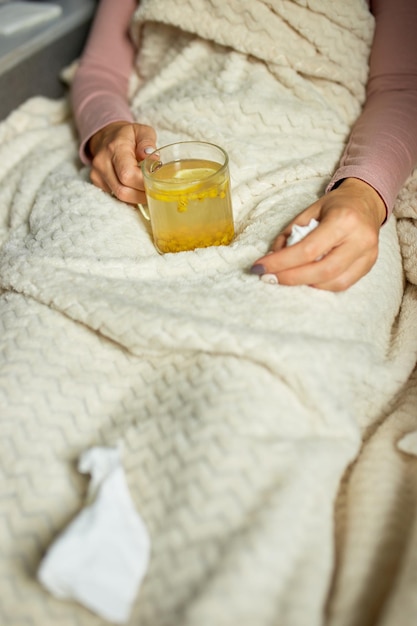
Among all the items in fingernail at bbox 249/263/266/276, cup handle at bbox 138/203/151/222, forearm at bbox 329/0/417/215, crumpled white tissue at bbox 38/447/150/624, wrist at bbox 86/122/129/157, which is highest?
forearm at bbox 329/0/417/215

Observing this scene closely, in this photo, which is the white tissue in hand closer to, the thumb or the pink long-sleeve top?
the pink long-sleeve top

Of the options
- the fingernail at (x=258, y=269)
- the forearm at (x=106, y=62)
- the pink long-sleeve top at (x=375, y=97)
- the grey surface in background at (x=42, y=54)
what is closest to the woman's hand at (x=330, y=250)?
the fingernail at (x=258, y=269)

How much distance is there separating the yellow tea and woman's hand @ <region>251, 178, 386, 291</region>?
86mm

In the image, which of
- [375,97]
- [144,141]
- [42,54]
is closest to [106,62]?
[42,54]

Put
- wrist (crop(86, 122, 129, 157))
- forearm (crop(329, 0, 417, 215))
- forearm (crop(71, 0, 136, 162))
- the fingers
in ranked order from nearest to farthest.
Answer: the fingers, forearm (crop(329, 0, 417, 215)), wrist (crop(86, 122, 129, 157)), forearm (crop(71, 0, 136, 162))

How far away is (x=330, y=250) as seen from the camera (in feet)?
2.28

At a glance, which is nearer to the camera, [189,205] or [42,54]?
[189,205]

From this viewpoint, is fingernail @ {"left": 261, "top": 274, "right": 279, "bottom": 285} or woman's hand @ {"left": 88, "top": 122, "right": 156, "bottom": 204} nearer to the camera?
fingernail @ {"left": 261, "top": 274, "right": 279, "bottom": 285}

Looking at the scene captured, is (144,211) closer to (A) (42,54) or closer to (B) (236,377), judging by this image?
(B) (236,377)

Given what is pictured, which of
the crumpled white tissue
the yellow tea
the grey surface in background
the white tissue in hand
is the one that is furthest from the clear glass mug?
the grey surface in background

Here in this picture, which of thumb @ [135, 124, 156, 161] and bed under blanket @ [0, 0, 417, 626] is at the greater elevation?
thumb @ [135, 124, 156, 161]

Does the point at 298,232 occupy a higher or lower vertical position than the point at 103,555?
higher

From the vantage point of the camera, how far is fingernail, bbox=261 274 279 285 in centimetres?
69

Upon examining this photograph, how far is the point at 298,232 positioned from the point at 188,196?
14cm
